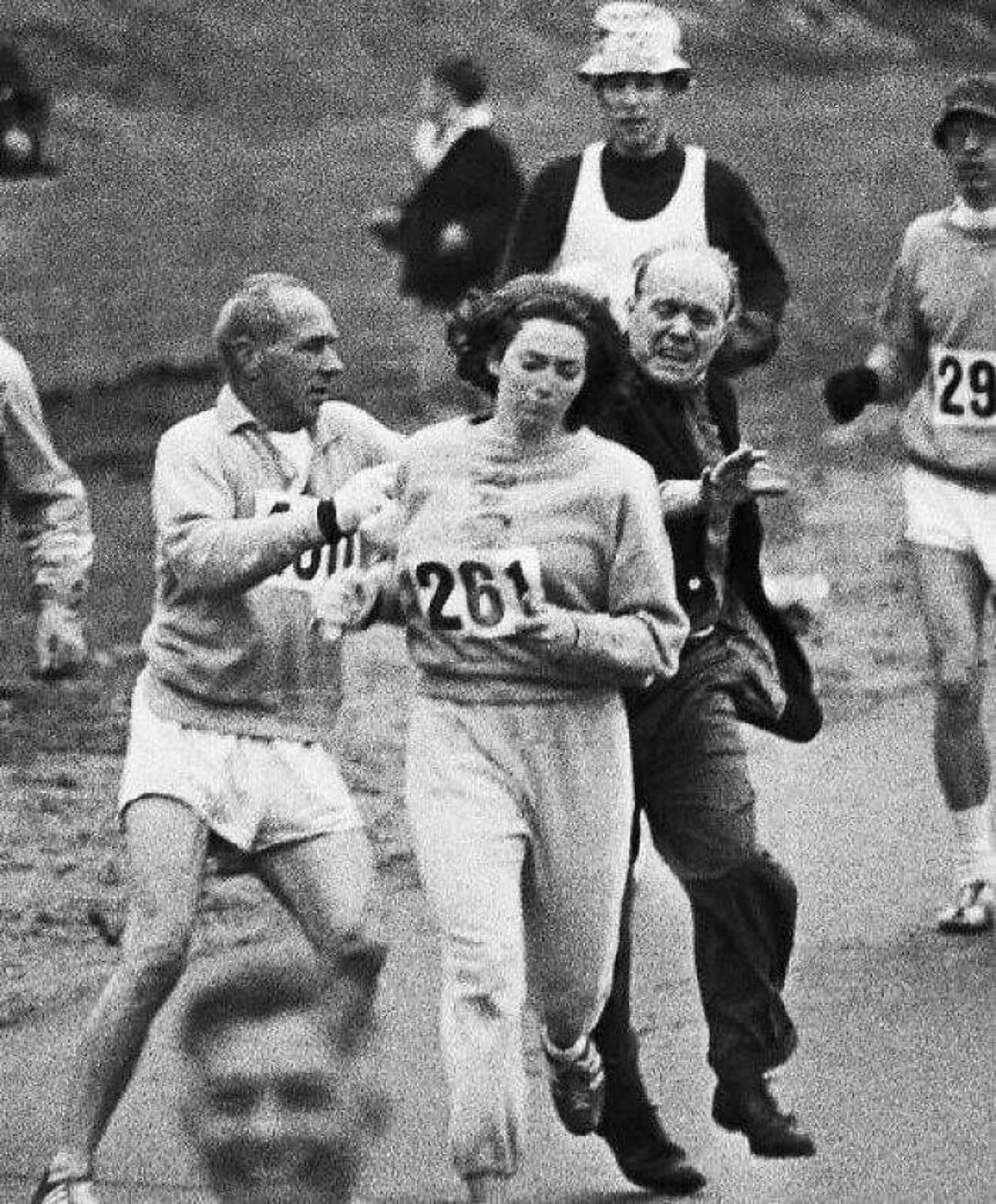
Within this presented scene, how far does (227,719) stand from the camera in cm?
893

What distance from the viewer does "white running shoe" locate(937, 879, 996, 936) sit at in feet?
37.3

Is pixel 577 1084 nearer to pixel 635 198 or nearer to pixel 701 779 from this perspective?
pixel 701 779

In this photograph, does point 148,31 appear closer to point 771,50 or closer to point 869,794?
point 771,50

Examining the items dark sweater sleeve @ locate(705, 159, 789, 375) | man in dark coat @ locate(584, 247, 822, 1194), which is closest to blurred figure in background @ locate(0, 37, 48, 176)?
dark sweater sleeve @ locate(705, 159, 789, 375)

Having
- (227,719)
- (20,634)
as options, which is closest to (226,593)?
(227,719)

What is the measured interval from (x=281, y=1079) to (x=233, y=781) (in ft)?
2.12

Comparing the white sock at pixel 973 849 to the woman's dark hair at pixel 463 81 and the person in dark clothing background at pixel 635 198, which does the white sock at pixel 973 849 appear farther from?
the woman's dark hair at pixel 463 81

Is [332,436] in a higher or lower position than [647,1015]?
higher

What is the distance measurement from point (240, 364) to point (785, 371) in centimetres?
1140

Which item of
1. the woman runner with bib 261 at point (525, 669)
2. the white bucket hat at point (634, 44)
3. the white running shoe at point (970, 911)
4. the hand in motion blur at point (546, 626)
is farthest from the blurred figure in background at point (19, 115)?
the hand in motion blur at point (546, 626)

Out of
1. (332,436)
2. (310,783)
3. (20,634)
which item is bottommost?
(20,634)

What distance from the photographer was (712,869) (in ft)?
30.0

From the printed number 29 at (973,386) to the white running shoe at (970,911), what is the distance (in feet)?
3.81

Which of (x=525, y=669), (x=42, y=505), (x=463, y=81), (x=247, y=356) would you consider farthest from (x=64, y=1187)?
(x=463, y=81)
